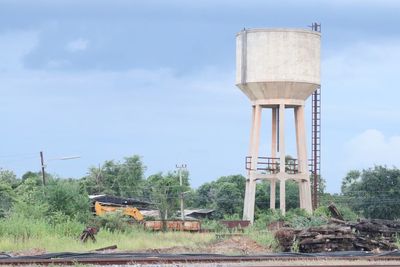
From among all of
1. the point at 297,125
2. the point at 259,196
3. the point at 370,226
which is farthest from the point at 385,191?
the point at 370,226

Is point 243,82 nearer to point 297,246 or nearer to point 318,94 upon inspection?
point 318,94

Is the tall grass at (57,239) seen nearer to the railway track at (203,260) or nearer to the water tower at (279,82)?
the railway track at (203,260)

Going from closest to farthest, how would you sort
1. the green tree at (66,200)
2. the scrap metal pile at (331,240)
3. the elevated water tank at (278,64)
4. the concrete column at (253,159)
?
1. the scrap metal pile at (331,240)
2. the green tree at (66,200)
3. the elevated water tank at (278,64)
4. the concrete column at (253,159)

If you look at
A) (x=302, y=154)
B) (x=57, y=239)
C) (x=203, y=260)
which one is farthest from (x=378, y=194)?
(x=203, y=260)

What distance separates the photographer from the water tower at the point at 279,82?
142 ft

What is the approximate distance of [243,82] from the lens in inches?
1724

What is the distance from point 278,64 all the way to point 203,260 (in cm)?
2649

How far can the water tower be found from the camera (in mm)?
43219

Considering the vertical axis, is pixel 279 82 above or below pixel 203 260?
above

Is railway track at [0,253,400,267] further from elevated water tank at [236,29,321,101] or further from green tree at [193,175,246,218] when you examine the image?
green tree at [193,175,246,218]

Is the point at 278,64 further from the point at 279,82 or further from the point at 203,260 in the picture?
the point at 203,260

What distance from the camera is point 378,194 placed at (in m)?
63.8

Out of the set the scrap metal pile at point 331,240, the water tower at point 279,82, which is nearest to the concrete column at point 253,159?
the water tower at point 279,82

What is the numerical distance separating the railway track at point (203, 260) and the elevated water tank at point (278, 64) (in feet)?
80.5
